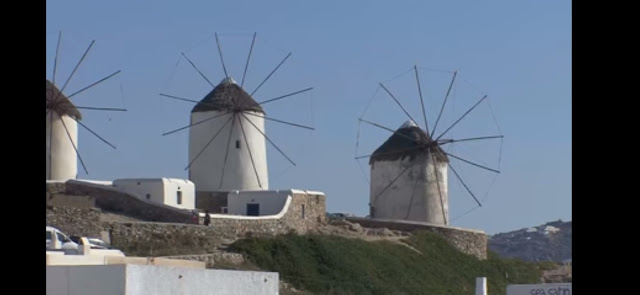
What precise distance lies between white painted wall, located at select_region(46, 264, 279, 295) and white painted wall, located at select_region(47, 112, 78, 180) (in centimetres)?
1860

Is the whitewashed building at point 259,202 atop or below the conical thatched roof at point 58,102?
below

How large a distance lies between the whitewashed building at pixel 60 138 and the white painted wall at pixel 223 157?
392cm

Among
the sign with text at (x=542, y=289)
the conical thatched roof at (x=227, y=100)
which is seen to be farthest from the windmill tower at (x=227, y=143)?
the sign with text at (x=542, y=289)

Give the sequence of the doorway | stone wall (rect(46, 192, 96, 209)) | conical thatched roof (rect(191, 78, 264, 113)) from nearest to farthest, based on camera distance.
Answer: stone wall (rect(46, 192, 96, 209)), the doorway, conical thatched roof (rect(191, 78, 264, 113))

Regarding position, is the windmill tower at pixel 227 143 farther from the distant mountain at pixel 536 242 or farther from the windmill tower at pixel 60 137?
the distant mountain at pixel 536 242

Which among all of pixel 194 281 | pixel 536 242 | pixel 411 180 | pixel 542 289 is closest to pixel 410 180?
pixel 411 180

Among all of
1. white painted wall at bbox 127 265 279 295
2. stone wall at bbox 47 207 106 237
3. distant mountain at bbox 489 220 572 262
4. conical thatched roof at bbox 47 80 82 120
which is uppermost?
conical thatched roof at bbox 47 80 82 120

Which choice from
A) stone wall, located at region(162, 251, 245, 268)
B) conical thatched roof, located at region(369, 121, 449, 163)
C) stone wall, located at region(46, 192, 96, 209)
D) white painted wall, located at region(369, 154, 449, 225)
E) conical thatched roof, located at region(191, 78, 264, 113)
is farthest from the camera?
conical thatched roof, located at region(369, 121, 449, 163)

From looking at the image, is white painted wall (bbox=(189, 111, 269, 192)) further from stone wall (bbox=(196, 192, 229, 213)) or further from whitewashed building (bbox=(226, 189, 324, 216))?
whitewashed building (bbox=(226, 189, 324, 216))

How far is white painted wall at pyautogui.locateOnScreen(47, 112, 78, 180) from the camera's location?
31031mm

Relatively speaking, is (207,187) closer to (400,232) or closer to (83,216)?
(400,232)

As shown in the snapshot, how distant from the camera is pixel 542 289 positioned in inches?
634

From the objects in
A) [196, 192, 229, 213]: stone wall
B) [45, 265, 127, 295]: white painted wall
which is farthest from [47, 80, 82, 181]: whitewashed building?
[45, 265, 127, 295]: white painted wall

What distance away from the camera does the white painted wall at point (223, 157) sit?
34000mm
